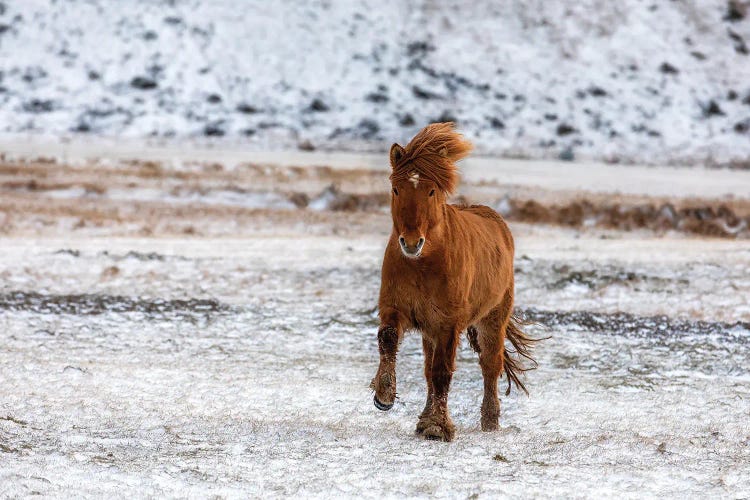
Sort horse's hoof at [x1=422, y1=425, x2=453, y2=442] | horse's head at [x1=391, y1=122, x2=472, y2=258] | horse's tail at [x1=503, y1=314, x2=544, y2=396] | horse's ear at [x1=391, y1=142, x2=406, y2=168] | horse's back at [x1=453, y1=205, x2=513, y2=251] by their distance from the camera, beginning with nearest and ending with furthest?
1. horse's head at [x1=391, y1=122, x2=472, y2=258]
2. horse's ear at [x1=391, y1=142, x2=406, y2=168]
3. horse's hoof at [x1=422, y1=425, x2=453, y2=442]
4. horse's back at [x1=453, y1=205, x2=513, y2=251]
5. horse's tail at [x1=503, y1=314, x2=544, y2=396]

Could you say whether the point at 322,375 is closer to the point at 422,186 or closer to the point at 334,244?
the point at 422,186

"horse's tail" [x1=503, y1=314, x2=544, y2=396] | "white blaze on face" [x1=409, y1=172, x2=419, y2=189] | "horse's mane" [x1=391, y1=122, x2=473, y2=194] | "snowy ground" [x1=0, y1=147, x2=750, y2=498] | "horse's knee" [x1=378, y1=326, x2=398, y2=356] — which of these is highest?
"horse's mane" [x1=391, y1=122, x2=473, y2=194]

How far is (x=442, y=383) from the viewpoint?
25.3ft

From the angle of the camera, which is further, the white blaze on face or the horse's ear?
the horse's ear

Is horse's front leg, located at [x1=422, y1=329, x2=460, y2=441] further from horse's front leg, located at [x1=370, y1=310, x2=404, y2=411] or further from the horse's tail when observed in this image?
the horse's tail

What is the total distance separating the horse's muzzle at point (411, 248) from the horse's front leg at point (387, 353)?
31.3 inches

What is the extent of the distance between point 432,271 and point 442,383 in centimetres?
104

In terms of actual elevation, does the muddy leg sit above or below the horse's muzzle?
below

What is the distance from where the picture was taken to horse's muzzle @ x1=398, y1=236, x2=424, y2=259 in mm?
6746

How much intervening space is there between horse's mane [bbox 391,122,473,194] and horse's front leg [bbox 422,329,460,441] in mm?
1229

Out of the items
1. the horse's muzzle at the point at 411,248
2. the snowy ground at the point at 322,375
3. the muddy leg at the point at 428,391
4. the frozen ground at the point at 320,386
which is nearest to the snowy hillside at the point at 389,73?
the snowy ground at the point at 322,375

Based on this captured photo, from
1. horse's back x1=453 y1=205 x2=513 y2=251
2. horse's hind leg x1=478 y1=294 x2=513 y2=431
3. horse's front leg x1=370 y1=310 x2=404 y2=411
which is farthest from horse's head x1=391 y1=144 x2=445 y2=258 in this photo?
horse's hind leg x1=478 y1=294 x2=513 y2=431

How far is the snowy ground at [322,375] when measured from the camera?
6969 mm

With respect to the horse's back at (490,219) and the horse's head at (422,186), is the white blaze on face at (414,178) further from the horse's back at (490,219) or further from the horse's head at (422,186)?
the horse's back at (490,219)
